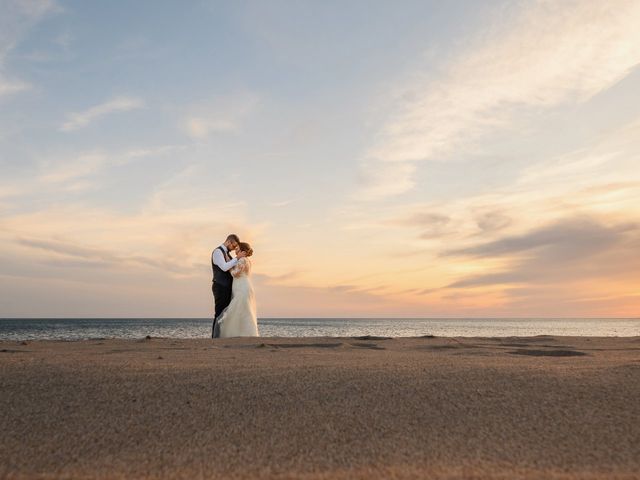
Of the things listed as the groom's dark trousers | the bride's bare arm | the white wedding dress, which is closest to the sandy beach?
the white wedding dress

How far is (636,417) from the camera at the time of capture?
292 centimetres

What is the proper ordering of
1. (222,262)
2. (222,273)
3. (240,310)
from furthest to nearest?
(222,273) → (222,262) → (240,310)

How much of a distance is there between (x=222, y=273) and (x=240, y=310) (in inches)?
35.7

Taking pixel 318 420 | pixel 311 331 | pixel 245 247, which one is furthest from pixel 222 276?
A: pixel 311 331

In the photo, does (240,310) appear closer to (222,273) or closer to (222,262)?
(222,273)

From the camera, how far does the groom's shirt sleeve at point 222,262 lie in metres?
11.3

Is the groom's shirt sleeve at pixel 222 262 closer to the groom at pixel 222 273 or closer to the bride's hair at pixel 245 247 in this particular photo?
the groom at pixel 222 273

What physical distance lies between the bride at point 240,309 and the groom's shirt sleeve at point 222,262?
0.09 metres

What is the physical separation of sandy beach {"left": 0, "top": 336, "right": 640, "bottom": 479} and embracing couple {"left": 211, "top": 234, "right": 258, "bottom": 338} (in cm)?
713

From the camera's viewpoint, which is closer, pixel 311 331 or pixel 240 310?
pixel 240 310

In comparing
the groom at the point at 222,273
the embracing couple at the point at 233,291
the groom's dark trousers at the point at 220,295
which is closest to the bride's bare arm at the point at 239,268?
the embracing couple at the point at 233,291

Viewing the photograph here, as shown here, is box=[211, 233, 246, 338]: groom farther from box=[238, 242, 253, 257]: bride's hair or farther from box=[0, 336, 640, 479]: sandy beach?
box=[0, 336, 640, 479]: sandy beach

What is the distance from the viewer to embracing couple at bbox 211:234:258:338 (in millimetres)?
11219

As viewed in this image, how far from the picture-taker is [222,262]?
11398mm
